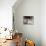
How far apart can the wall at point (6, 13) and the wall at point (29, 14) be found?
2.54 ft

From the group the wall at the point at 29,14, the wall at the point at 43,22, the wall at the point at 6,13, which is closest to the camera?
the wall at the point at 6,13

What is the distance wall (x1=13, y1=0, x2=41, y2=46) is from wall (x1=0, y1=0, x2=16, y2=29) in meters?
0.77

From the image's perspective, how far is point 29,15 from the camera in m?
4.49

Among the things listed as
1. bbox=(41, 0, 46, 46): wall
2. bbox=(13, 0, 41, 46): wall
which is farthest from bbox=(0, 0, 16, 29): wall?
bbox=(41, 0, 46, 46): wall

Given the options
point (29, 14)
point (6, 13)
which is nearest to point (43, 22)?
point (29, 14)

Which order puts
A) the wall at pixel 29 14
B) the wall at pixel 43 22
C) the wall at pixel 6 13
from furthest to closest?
the wall at pixel 29 14 → the wall at pixel 43 22 → the wall at pixel 6 13

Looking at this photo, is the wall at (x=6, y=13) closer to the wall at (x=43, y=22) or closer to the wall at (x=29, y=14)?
the wall at (x=29, y=14)

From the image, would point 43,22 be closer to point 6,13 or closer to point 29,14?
point 29,14

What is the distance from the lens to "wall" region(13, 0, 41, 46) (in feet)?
14.7

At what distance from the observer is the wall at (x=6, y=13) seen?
3.68 metres

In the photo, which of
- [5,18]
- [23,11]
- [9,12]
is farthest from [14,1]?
[23,11]

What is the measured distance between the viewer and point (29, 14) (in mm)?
4500

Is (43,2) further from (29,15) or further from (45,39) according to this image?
(45,39)

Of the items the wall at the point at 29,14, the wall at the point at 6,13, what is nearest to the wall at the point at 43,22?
the wall at the point at 29,14
